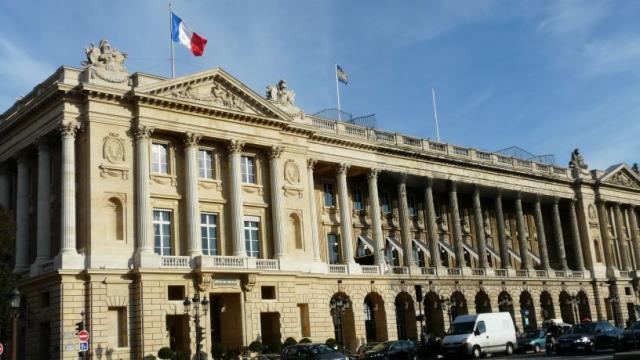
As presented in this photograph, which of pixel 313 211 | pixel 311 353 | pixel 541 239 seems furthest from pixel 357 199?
pixel 311 353

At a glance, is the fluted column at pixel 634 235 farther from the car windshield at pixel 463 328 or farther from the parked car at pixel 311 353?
the parked car at pixel 311 353

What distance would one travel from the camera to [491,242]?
7344 cm

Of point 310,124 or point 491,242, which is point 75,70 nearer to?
point 310,124

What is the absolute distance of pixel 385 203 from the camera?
63.8 m

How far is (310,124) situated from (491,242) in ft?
91.1

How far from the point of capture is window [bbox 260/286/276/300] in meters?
47.7

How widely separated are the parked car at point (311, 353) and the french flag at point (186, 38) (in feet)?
71.4

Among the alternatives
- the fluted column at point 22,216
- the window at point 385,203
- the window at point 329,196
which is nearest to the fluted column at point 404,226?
the window at point 385,203

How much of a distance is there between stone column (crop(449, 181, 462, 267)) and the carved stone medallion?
59.1ft

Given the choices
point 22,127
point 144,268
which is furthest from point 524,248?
point 22,127

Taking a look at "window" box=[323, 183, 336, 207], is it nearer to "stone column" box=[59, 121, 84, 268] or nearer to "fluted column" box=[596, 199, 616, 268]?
"stone column" box=[59, 121, 84, 268]

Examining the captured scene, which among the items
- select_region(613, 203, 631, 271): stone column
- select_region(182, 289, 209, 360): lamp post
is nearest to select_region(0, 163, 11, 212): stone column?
select_region(182, 289, 209, 360): lamp post

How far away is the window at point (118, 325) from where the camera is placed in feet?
135

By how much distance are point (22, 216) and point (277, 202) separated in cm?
1614
